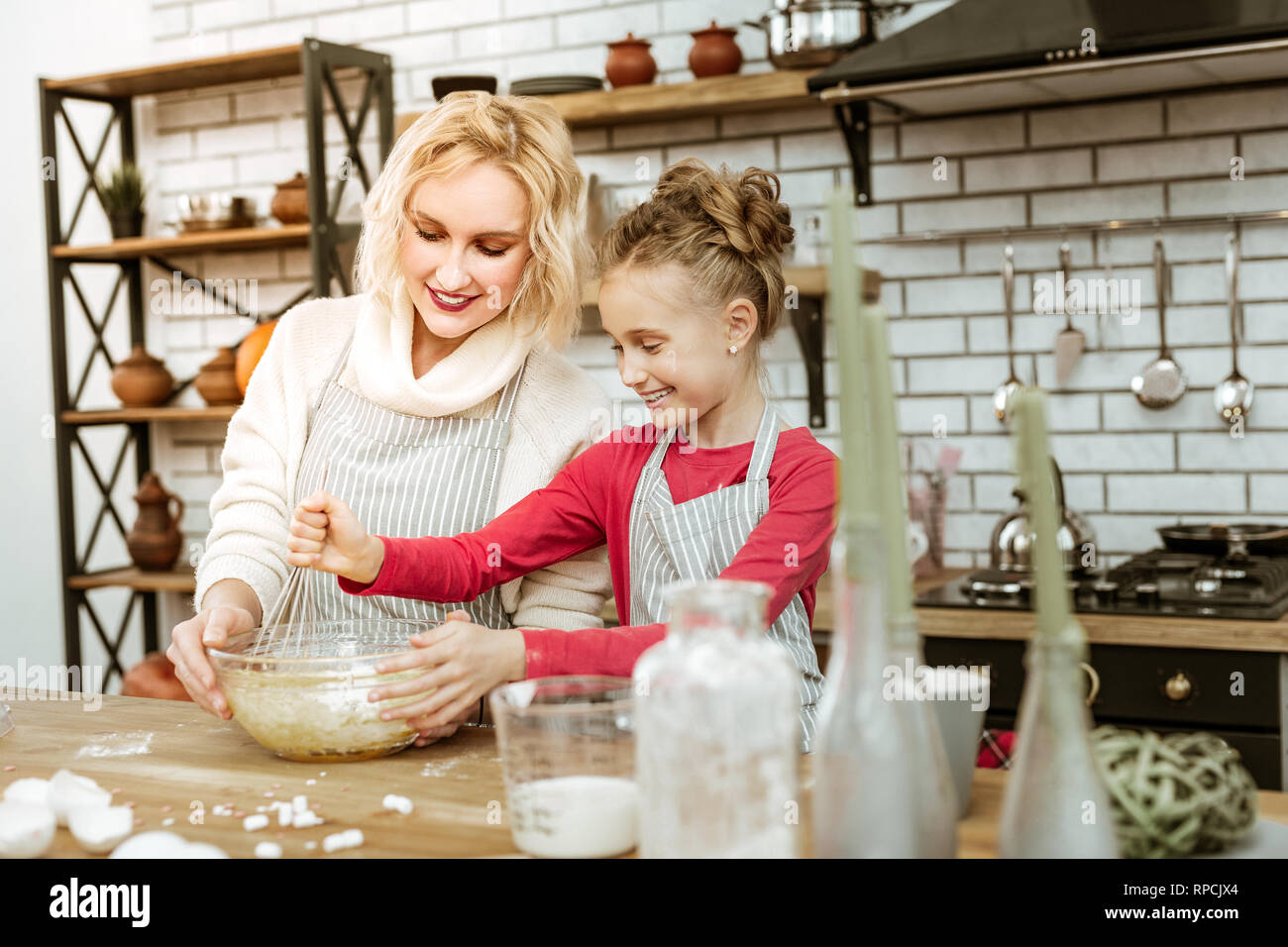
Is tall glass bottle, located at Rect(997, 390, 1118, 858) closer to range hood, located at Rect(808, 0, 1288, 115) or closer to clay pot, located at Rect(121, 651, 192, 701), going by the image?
range hood, located at Rect(808, 0, 1288, 115)

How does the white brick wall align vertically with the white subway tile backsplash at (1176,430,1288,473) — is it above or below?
above

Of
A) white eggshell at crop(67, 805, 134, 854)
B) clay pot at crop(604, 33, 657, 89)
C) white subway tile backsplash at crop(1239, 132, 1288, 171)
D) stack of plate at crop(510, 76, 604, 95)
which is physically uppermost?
clay pot at crop(604, 33, 657, 89)

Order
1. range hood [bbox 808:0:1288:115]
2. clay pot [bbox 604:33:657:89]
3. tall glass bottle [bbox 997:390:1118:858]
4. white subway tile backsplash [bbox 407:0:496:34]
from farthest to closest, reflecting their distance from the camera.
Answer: white subway tile backsplash [bbox 407:0:496:34]
clay pot [bbox 604:33:657:89]
range hood [bbox 808:0:1288:115]
tall glass bottle [bbox 997:390:1118:858]

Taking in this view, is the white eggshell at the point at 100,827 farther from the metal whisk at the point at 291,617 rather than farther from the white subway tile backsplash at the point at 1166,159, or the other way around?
the white subway tile backsplash at the point at 1166,159

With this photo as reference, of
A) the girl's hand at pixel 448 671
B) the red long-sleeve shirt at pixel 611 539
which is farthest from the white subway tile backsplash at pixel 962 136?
the girl's hand at pixel 448 671

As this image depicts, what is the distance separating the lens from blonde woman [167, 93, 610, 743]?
5.94 ft

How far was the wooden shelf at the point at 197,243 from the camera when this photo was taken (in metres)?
3.69

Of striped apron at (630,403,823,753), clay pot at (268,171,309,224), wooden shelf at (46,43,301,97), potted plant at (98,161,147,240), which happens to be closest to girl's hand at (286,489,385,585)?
striped apron at (630,403,823,753)

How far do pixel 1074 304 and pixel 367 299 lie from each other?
1811 mm

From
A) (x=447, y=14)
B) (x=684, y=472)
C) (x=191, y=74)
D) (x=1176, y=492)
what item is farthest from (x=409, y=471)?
(x=191, y=74)

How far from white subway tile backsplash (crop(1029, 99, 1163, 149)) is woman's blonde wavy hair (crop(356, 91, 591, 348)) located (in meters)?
1.60

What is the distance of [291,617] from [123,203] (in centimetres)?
264
